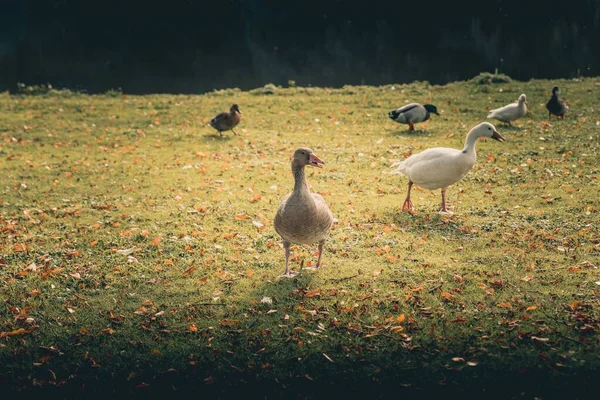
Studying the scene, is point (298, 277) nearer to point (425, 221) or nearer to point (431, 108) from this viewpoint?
point (425, 221)

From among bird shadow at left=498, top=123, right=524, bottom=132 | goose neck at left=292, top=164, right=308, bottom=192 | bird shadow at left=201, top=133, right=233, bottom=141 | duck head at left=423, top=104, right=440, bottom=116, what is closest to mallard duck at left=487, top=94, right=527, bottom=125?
bird shadow at left=498, top=123, right=524, bottom=132

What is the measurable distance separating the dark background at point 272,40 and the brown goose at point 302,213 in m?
21.1

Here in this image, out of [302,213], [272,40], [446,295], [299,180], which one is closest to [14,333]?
[302,213]

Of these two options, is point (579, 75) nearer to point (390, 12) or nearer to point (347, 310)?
point (390, 12)

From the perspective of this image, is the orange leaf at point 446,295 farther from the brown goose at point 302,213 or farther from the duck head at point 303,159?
the duck head at point 303,159

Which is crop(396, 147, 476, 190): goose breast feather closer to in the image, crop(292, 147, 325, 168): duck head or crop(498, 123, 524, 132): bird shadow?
crop(292, 147, 325, 168): duck head

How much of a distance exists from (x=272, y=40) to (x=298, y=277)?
2585 cm

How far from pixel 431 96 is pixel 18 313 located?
1791cm

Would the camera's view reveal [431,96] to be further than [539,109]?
Yes

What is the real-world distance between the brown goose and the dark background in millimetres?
21092

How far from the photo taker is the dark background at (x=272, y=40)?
30.0 metres

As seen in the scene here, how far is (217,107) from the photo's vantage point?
2295 cm

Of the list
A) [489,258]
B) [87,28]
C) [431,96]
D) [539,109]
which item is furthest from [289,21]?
[489,258]

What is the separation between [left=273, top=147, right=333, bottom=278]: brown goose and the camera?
822cm
